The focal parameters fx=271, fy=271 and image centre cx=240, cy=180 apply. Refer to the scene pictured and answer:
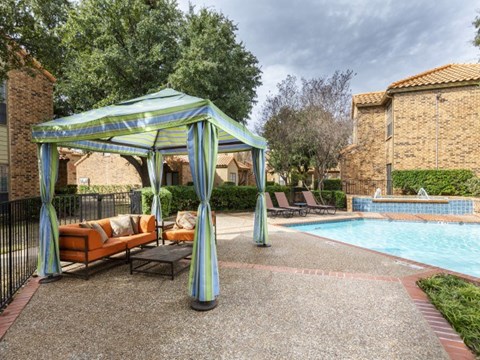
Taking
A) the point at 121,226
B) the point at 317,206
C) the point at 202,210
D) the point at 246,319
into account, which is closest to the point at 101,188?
the point at 317,206

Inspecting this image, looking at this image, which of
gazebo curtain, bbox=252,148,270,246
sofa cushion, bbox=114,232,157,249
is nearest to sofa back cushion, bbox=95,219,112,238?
sofa cushion, bbox=114,232,157,249

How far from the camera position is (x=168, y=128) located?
4434 millimetres

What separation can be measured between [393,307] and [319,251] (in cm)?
315

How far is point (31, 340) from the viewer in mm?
3094

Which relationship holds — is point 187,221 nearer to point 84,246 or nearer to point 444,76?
point 84,246

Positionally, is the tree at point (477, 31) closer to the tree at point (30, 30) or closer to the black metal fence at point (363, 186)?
the tree at point (30, 30)

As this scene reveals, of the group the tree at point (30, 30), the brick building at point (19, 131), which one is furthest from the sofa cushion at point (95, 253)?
the brick building at point (19, 131)

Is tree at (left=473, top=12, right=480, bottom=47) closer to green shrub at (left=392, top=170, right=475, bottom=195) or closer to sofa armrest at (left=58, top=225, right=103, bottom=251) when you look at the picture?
sofa armrest at (left=58, top=225, right=103, bottom=251)

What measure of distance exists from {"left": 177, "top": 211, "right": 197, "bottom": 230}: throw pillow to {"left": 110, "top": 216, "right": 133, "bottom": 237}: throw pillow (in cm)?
121

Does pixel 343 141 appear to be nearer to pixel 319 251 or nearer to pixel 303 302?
pixel 319 251

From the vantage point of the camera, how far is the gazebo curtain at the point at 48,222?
4949mm

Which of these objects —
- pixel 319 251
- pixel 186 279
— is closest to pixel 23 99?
pixel 186 279

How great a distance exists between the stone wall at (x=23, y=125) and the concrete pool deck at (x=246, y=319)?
9810mm

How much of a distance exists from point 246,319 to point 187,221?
3.76m
